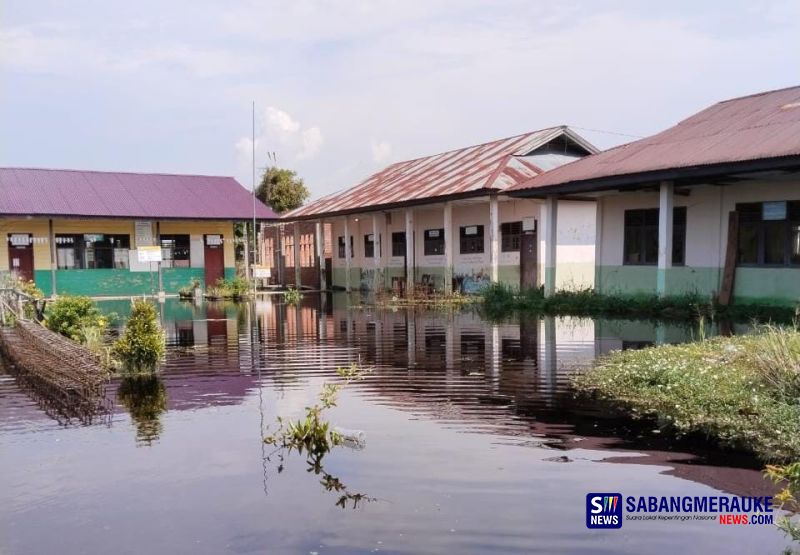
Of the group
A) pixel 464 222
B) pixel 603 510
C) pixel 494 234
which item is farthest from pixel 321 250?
pixel 603 510

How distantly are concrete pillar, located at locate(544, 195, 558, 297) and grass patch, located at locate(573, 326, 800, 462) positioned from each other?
36.5ft

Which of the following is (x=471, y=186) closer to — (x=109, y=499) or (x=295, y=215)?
(x=295, y=215)

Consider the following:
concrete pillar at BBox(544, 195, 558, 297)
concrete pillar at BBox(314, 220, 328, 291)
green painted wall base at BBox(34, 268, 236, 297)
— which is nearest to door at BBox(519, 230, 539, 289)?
concrete pillar at BBox(544, 195, 558, 297)

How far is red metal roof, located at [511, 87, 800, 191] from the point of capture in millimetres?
15406

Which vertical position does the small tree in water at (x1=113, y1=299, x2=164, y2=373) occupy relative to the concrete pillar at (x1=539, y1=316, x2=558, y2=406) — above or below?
above

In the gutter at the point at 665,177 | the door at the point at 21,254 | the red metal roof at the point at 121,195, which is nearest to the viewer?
the gutter at the point at 665,177

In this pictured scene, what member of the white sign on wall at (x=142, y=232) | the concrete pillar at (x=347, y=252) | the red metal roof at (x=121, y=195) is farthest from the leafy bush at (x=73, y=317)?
the concrete pillar at (x=347, y=252)

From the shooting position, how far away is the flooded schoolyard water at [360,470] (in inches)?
200

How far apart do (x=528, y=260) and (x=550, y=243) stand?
11.0ft

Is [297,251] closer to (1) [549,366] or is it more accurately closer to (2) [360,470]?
(1) [549,366]

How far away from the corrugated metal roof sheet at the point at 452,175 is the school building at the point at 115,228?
12.8 ft

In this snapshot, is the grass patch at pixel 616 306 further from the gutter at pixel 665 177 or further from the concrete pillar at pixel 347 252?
the concrete pillar at pixel 347 252

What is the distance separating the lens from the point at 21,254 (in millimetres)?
30688

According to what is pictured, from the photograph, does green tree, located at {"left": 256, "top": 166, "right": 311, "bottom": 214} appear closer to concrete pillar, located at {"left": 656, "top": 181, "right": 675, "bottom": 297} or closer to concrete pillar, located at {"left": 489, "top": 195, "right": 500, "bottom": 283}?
concrete pillar, located at {"left": 489, "top": 195, "right": 500, "bottom": 283}
